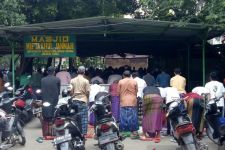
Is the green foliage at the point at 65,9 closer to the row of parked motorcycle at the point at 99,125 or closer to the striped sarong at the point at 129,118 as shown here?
the striped sarong at the point at 129,118

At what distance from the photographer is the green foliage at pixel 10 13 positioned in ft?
48.1

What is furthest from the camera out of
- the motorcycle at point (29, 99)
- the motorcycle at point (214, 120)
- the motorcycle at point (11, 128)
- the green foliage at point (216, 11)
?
the motorcycle at point (29, 99)

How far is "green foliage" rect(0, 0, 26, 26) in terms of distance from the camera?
1467 cm

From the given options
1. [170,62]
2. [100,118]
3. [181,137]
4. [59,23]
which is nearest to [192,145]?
[181,137]

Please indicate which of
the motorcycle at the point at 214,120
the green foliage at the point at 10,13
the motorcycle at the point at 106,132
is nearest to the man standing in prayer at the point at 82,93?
the motorcycle at the point at 106,132

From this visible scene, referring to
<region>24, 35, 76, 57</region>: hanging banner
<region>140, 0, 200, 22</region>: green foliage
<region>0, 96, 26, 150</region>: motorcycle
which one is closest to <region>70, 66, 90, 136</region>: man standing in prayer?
<region>0, 96, 26, 150</region>: motorcycle

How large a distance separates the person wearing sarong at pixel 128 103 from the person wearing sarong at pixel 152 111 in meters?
0.31

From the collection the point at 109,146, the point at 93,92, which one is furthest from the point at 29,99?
the point at 109,146

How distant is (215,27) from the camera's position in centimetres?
1132

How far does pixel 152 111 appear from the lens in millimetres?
9977

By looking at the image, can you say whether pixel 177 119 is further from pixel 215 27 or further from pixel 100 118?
pixel 215 27

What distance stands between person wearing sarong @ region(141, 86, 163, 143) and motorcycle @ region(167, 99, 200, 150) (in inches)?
69.8

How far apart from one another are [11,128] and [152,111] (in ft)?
10.4

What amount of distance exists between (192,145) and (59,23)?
6.00m
